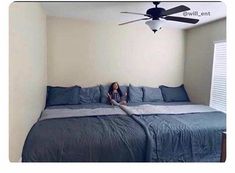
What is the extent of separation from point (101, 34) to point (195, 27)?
97cm

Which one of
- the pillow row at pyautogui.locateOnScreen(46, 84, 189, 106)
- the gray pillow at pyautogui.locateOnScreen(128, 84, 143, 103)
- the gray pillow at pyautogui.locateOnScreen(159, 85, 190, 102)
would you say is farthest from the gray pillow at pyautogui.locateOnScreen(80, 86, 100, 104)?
the gray pillow at pyautogui.locateOnScreen(159, 85, 190, 102)

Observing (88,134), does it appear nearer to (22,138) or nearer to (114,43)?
(22,138)

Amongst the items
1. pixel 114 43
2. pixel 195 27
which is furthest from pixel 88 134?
pixel 195 27

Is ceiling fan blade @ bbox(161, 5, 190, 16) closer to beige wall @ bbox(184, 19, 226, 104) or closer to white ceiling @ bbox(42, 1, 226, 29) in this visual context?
white ceiling @ bbox(42, 1, 226, 29)

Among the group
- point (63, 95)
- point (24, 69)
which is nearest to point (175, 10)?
point (24, 69)

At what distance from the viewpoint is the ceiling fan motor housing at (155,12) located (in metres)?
1.67

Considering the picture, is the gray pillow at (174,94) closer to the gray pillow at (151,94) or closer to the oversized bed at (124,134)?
the gray pillow at (151,94)

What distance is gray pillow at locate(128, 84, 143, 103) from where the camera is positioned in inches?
79.7

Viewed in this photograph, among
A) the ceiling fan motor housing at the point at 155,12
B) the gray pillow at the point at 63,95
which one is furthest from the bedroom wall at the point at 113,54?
the ceiling fan motor housing at the point at 155,12

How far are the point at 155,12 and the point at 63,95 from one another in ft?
3.92

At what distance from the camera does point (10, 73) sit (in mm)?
1032

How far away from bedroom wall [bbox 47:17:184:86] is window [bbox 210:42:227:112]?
0.32 m

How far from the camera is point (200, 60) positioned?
2221 mm

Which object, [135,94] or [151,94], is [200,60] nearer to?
[151,94]
